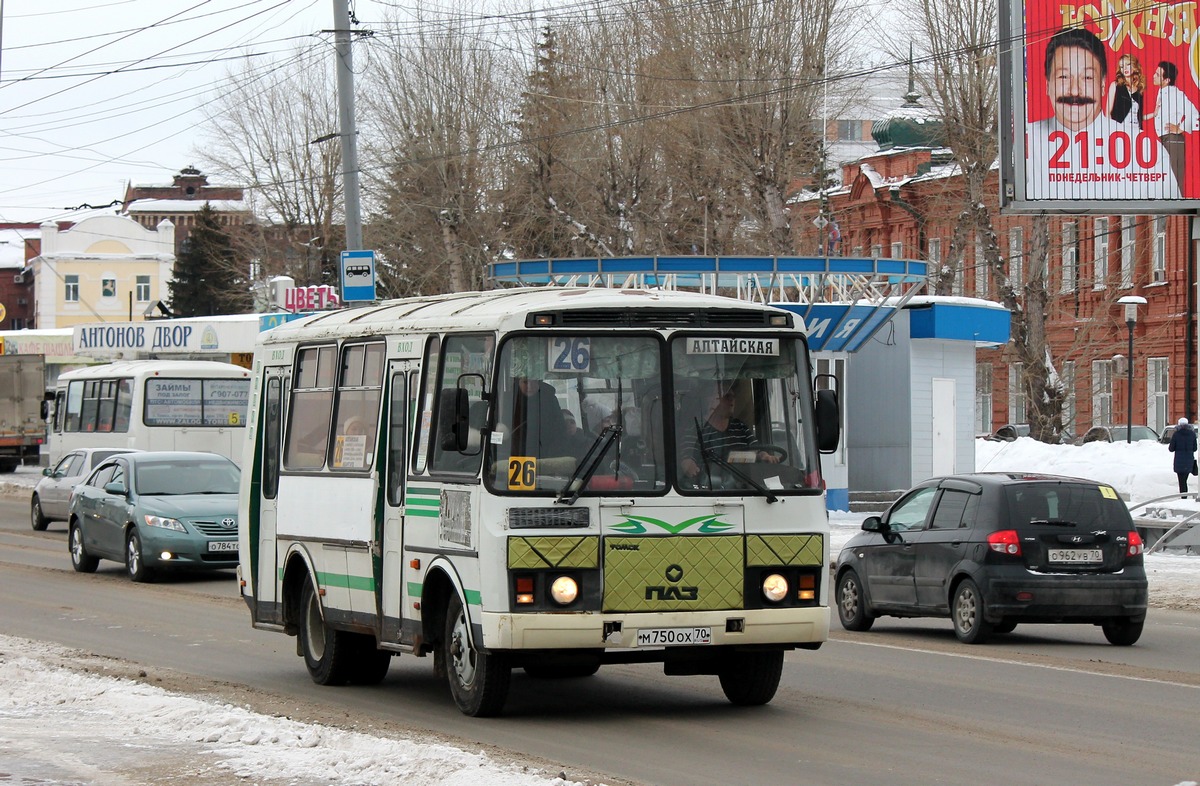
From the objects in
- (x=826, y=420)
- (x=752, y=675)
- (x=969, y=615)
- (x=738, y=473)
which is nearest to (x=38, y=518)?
(x=969, y=615)

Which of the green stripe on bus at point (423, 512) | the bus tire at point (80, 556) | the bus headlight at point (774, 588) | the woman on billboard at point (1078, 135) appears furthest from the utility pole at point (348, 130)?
the bus headlight at point (774, 588)

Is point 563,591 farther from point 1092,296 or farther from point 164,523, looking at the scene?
point 1092,296

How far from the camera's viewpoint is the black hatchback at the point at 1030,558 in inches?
587

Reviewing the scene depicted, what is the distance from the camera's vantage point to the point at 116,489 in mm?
22797

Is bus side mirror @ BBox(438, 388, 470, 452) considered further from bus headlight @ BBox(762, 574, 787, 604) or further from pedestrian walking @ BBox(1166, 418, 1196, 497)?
pedestrian walking @ BBox(1166, 418, 1196, 497)

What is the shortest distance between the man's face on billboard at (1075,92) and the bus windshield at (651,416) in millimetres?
18478

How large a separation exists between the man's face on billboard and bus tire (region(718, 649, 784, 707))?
18.6 m

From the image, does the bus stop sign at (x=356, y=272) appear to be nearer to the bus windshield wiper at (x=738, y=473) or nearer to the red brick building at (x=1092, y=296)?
the bus windshield wiper at (x=738, y=473)

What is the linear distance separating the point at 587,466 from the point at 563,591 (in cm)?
71

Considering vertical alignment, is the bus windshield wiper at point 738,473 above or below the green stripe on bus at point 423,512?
above

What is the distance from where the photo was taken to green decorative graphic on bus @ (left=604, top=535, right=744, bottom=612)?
10125 mm

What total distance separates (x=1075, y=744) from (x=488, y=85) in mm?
44351

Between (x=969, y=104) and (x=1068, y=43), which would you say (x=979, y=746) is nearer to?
(x=1068, y=43)

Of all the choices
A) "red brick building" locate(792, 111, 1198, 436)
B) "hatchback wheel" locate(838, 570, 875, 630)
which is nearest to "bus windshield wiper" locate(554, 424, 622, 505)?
"hatchback wheel" locate(838, 570, 875, 630)
